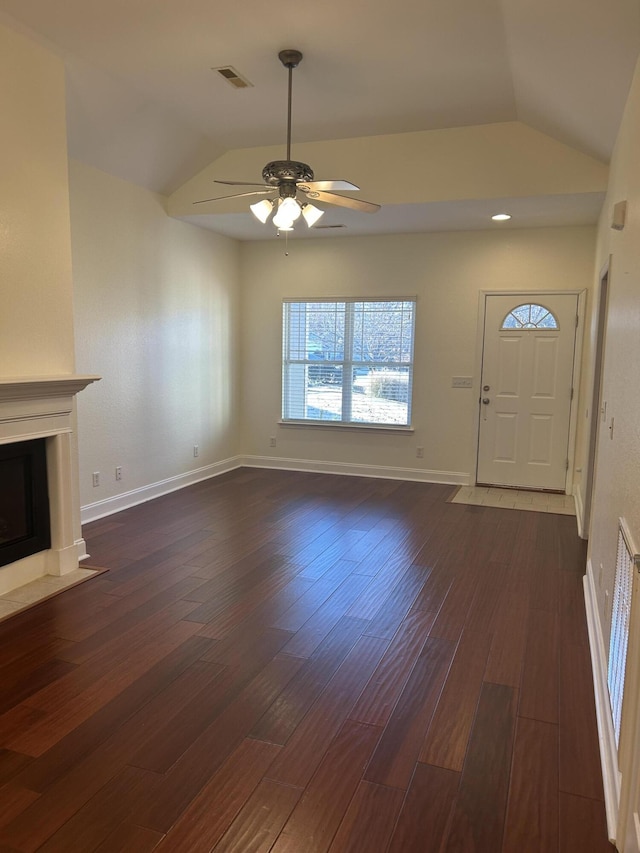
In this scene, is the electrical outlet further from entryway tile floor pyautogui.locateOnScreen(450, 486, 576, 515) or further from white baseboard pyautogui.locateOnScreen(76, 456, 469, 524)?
entryway tile floor pyautogui.locateOnScreen(450, 486, 576, 515)

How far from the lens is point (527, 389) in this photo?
608 centimetres

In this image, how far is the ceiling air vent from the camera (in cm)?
380

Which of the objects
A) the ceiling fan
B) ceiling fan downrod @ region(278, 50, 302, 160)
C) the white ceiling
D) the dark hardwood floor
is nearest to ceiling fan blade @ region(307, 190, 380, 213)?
A: the ceiling fan

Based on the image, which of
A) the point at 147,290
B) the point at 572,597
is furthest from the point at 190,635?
the point at 147,290

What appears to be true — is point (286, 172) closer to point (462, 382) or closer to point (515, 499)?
point (462, 382)

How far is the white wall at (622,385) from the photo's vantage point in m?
2.16

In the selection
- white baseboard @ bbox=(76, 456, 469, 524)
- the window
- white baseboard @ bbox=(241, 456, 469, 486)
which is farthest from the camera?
the window

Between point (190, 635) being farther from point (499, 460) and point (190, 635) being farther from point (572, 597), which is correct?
point (499, 460)

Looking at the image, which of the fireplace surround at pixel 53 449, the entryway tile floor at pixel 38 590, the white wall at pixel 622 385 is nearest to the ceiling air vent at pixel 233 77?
the fireplace surround at pixel 53 449

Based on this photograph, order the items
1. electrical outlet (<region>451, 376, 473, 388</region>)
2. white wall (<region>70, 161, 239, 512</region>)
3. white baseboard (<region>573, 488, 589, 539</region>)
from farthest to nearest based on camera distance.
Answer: electrical outlet (<region>451, 376, 473, 388</region>), white wall (<region>70, 161, 239, 512</region>), white baseboard (<region>573, 488, 589, 539</region>)

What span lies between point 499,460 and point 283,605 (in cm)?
369

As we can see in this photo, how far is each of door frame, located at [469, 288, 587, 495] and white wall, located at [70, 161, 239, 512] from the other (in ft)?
9.25

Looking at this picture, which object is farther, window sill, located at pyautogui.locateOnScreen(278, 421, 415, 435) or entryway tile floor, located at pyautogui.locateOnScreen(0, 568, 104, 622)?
window sill, located at pyautogui.locateOnScreen(278, 421, 415, 435)

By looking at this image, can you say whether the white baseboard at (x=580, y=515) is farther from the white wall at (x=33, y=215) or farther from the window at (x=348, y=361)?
the white wall at (x=33, y=215)
